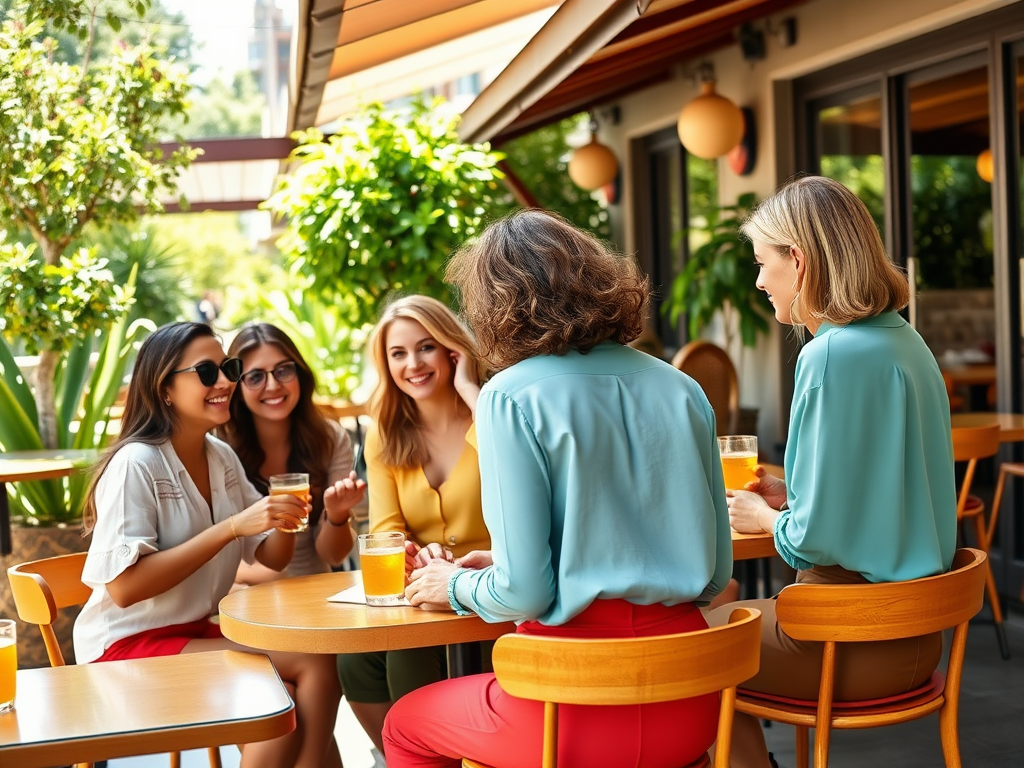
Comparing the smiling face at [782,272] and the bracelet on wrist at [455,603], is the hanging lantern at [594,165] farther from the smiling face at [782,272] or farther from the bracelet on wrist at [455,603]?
the bracelet on wrist at [455,603]

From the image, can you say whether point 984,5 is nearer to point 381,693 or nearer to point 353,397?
point 381,693

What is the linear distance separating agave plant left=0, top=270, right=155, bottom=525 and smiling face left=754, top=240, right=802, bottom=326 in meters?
3.21

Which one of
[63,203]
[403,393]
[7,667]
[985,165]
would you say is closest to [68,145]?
[63,203]

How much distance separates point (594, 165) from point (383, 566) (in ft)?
22.2

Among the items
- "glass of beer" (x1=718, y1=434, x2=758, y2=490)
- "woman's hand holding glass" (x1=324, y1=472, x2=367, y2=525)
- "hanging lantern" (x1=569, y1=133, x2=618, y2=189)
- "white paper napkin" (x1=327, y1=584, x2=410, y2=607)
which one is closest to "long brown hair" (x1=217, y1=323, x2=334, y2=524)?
"woman's hand holding glass" (x1=324, y1=472, x2=367, y2=525)

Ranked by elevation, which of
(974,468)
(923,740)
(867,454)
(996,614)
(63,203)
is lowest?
(923,740)

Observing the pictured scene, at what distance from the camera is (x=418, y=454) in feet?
10.0

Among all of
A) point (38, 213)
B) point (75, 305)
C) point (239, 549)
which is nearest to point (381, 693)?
point (239, 549)

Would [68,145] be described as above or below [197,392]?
above

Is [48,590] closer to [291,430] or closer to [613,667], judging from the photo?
[291,430]

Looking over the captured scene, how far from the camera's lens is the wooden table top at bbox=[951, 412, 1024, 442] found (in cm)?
427

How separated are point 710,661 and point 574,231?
31.5 inches

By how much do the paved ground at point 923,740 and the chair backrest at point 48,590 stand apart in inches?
45.5

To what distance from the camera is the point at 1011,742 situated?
3520 millimetres
